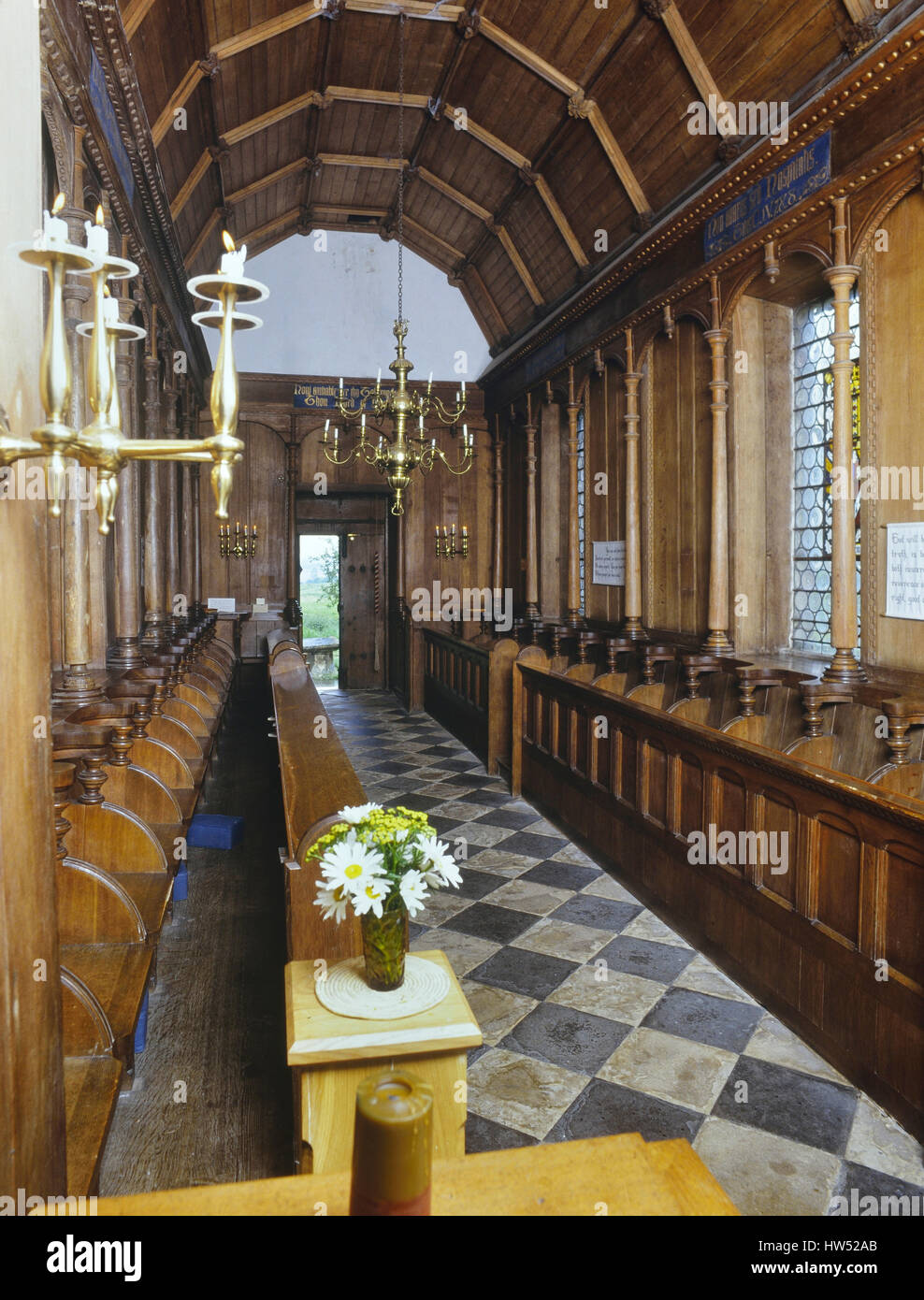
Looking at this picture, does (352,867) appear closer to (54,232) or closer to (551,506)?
(54,232)

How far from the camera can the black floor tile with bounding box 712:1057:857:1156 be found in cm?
278

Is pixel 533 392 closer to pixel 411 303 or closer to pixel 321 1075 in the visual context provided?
pixel 411 303

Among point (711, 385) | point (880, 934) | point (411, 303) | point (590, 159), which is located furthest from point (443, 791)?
point (411, 303)

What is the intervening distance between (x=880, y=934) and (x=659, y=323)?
4785 millimetres

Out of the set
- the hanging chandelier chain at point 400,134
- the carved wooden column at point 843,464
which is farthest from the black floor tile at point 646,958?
the hanging chandelier chain at point 400,134

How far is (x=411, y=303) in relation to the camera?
1160 centimetres

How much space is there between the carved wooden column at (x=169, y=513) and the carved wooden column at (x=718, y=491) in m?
4.38

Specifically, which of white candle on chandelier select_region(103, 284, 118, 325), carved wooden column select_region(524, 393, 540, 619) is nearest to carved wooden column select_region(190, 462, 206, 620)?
carved wooden column select_region(524, 393, 540, 619)

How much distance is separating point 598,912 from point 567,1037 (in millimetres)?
1361

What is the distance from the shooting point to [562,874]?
5266 millimetres

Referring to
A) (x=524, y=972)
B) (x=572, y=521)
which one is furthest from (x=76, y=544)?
(x=572, y=521)

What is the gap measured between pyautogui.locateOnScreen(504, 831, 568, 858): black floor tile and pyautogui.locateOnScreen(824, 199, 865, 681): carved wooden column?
2206 millimetres

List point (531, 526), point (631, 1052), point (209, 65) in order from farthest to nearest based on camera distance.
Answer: point (531, 526) < point (209, 65) < point (631, 1052)

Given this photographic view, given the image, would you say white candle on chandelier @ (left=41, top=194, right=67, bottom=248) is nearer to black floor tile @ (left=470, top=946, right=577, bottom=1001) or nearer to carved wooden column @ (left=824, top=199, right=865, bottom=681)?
black floor tile @ (left=470, top=946, right=577, bottom=1001)
